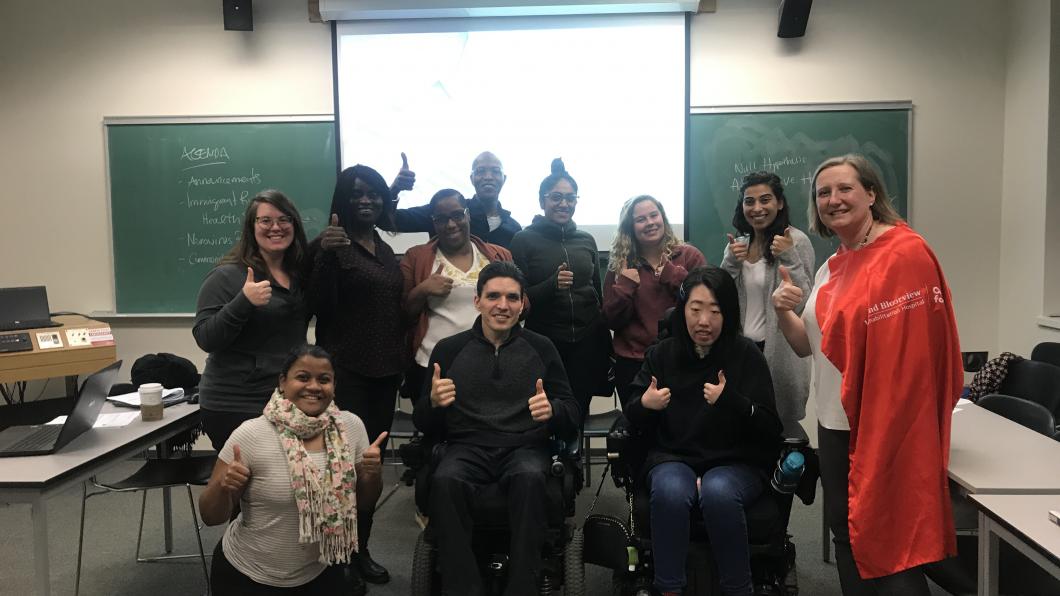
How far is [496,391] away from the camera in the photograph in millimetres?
2605

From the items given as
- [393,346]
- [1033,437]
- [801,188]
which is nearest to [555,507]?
[393,346]

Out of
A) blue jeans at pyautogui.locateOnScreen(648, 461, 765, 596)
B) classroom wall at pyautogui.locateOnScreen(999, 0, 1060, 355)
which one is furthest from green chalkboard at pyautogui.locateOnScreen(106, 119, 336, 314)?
classroom wall at pyautogui.locateOnScreen(999, 0, 1060, 355)

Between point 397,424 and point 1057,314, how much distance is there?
3.59 meters

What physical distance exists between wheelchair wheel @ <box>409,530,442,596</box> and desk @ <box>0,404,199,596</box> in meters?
1.01

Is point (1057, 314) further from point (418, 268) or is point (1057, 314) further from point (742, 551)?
point (418, 268)

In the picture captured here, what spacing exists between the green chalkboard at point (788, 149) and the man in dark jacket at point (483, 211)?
1338 mm

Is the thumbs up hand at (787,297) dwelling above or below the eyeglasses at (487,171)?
below

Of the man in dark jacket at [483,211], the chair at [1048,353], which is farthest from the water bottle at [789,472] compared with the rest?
the chair at [1048,353]

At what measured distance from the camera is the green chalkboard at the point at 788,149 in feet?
13.8

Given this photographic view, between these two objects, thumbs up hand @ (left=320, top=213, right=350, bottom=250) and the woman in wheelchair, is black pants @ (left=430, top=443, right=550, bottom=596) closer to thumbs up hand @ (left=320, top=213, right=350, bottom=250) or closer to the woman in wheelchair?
the woman in wheelchair

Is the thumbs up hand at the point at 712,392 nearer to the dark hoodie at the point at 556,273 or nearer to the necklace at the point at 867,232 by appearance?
the necklace at the point at 867,232

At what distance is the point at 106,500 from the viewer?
3889mm

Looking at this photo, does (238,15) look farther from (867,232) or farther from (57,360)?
(867,232)

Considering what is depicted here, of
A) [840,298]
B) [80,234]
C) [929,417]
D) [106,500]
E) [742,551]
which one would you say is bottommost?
[106,500]
